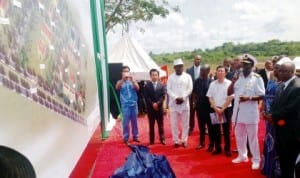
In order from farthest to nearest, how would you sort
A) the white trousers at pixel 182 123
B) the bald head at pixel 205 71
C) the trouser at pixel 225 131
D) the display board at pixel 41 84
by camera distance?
the white trousers at pixel 182 123, the bald head at pixel 205 71, the trouser at pixel 225 131, the display board at pixel 41 84

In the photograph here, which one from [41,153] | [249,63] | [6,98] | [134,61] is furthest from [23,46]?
[134,61]

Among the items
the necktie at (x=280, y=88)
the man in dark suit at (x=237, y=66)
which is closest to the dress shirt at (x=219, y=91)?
the man in dark suit at (x=237, y=66)

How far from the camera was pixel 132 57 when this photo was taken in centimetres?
1338

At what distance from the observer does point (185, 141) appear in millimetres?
7711

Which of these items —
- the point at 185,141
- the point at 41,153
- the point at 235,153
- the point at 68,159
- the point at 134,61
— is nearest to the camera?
the point at 41,153

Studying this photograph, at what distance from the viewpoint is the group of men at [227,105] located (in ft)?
13.2

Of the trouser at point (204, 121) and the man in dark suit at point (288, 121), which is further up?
the man in dark suit at point (288, 121)

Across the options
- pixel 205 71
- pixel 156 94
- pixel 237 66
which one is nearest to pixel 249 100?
pixel 205 71

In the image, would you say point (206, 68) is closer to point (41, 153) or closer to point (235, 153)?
point (235, 153)

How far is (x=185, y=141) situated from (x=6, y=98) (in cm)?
693

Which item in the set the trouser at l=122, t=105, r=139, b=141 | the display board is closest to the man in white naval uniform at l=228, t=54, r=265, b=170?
the trouser at l=122, t=105, r=139, b=141

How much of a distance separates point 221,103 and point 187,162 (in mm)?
1139

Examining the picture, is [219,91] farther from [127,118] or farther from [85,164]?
[85,164]

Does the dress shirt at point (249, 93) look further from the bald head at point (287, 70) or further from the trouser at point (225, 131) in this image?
the bald head at point (287, 70)
